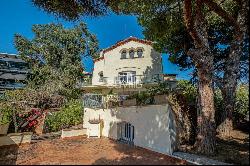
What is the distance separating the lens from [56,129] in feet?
80.7

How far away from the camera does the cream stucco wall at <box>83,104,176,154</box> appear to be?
564 inches

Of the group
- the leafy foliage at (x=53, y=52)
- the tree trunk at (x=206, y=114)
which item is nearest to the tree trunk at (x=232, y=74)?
the tree trunk at (x=206, y=114)

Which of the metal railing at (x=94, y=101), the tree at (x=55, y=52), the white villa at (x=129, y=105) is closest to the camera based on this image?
the white villa at (x=129, y=105)

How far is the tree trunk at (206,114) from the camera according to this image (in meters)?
13.1

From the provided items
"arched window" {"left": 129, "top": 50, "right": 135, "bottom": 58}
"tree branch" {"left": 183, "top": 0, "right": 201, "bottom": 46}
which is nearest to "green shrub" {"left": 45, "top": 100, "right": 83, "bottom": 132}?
"arched window" {"left": 129, "top": 50, "right": 135, "bottom": 58}

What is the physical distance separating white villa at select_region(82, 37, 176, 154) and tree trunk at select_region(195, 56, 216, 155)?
5.37 ft

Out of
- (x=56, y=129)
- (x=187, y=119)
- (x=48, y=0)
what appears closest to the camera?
(x=48, y=0)

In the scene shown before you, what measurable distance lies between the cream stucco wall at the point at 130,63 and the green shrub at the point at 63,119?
11.1 m

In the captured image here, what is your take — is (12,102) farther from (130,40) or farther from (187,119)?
(130,40)

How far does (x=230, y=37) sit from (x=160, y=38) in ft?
16.0

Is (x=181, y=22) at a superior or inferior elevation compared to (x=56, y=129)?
superior

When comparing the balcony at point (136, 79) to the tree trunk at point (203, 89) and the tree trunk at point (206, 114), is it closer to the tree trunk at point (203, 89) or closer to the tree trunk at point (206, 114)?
the tree trunk at point (203, 89)

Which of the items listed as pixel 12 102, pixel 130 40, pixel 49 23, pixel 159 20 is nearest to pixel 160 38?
pixel 159 20

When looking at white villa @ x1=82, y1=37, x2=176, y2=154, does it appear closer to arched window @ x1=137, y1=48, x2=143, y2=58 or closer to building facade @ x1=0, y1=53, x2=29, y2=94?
arched window @ x1=137, y1=48, x2=143, y2=58
